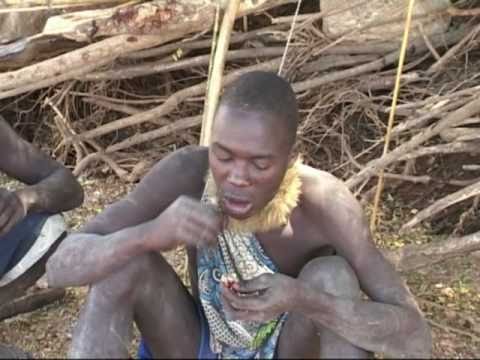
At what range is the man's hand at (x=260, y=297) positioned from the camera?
205 cm

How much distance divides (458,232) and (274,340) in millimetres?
1520

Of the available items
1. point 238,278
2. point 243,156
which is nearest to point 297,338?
point 238,278

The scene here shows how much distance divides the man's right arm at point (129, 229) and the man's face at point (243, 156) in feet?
0.56

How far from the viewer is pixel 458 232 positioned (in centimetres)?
365

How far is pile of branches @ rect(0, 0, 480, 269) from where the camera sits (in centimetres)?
338

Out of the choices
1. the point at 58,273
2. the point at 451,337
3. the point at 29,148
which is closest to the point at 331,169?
the point at 451,337

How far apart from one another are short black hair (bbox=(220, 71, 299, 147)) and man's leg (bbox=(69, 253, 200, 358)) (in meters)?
0.39

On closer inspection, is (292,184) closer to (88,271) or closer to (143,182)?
(143,182)

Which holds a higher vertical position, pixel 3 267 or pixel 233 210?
pixel 233 210

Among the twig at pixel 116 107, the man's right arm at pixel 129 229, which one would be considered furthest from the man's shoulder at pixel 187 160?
the twig at pixel 116 107

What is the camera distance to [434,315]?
315 cm

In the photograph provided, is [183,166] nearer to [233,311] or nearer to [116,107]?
[233,311]

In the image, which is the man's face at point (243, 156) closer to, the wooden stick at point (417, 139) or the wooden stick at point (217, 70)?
the wooden stick at point (217, 70)

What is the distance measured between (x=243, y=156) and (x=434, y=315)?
1.29m
